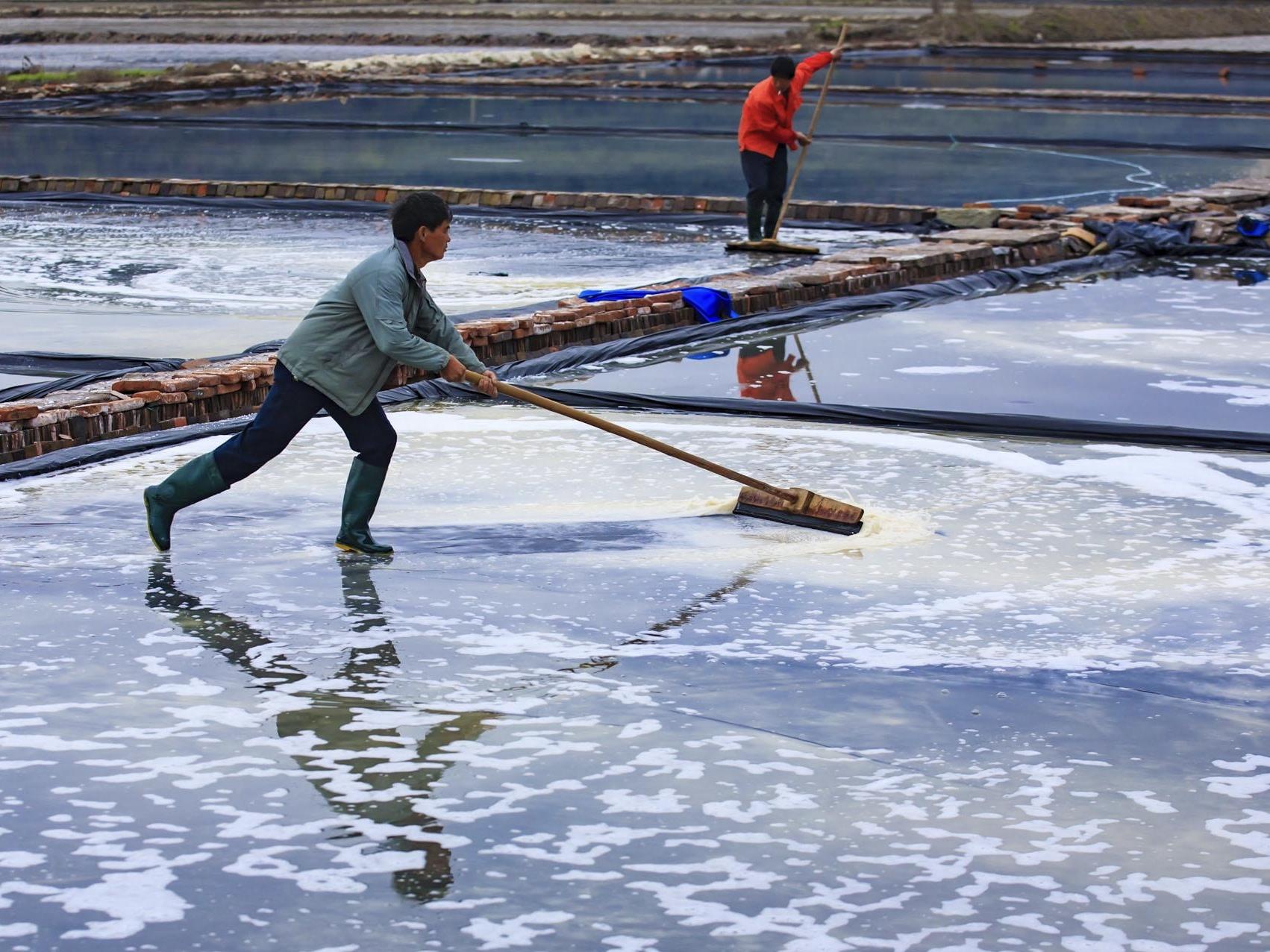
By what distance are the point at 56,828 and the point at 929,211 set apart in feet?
34.5

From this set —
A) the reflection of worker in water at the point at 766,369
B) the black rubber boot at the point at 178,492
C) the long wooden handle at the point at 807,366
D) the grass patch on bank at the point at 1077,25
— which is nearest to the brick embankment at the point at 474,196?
the long wooden handle at the point at 807,366

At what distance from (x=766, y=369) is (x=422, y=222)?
3.42 m

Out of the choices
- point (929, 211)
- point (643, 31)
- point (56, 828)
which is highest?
point (643, 31)

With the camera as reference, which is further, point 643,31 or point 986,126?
point 643,31

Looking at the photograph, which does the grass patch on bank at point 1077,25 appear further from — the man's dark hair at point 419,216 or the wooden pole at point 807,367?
the man's dark hair at point 419,216

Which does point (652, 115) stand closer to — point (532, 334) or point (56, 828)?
point (532, 334)

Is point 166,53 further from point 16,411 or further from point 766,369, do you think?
point 16,411

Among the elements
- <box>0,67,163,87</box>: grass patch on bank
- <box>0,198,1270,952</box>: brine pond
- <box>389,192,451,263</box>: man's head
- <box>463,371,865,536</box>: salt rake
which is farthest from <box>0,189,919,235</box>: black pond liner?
<box>0,67,163,87</box>: grass patch on bank

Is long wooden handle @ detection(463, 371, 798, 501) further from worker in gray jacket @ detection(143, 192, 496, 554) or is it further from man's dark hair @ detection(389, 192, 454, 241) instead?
man's dark hair @ detection(389, 192, 454, 241)

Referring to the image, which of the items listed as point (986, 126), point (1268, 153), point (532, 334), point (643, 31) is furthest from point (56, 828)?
point (643, 31)

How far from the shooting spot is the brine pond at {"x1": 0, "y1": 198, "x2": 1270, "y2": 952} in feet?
11.5

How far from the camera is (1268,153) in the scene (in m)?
19.0

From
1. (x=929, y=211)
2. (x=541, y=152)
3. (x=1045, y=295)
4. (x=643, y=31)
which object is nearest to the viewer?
(x=1045, y=295)

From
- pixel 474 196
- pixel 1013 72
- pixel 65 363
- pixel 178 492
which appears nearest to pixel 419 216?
pixel 178 492
